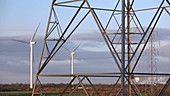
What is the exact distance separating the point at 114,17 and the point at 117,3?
1645mm

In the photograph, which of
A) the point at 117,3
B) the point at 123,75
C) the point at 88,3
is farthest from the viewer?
the point at 117,3

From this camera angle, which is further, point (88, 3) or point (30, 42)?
point (30, 42)

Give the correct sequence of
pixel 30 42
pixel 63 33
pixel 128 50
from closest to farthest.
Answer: pixel 63 33
pixel 128 50
pixel 30 42

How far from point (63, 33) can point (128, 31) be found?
578cm

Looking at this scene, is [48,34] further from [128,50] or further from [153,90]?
[153,90]

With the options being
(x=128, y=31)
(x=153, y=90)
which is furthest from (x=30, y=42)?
(x=128, y=31)

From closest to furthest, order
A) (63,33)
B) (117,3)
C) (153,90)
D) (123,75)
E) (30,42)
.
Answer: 1. (123,75)
2. (63,33)
3. (117,3)
4. (153,90)
5. (30,42)

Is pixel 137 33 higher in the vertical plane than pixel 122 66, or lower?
higher

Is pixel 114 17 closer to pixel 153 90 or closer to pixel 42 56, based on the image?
pixel 42 56

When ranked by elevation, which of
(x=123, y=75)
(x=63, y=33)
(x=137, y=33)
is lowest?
(x=123, y=75)

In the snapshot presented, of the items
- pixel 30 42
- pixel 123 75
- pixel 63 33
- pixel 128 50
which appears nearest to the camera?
pixel 123 75

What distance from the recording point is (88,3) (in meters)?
22.2

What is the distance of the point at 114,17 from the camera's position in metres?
27.7

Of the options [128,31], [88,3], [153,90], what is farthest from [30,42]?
[88,3]
